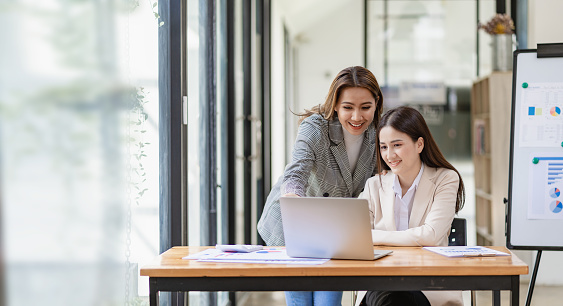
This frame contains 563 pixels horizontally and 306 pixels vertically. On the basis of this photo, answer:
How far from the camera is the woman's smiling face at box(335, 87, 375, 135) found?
265 centimetres

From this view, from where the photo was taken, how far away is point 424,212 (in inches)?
102

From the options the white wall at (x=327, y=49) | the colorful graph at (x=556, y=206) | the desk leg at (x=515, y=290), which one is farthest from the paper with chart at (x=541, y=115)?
the white wall at (x=327, y=49)

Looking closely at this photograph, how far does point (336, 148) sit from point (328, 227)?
749 millimetres

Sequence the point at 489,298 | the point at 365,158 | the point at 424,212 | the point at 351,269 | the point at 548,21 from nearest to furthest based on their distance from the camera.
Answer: the point at 351,269
the point at 424,212
the point at 365,158
the point at 489,298
the point at 548,21

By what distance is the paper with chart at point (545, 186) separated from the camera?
2736 mm

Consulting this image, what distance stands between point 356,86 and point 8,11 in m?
1.52

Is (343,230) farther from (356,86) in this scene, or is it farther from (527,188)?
(527,188)

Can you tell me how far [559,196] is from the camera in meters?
2.74

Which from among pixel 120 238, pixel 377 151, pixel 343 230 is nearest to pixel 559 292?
pixel 377 151

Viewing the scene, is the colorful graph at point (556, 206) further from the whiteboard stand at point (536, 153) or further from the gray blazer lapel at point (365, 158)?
the gray blazer lapel at point (365, 158)

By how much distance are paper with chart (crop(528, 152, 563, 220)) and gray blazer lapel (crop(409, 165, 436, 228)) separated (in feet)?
1.52

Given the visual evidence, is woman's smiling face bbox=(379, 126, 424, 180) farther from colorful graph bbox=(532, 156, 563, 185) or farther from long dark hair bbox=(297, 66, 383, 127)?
colorful graph bbox=(532, 156, 563, 185)

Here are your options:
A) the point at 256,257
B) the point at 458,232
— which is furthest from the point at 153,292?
the point at 458,232

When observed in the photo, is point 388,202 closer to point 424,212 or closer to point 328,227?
point 424,212
